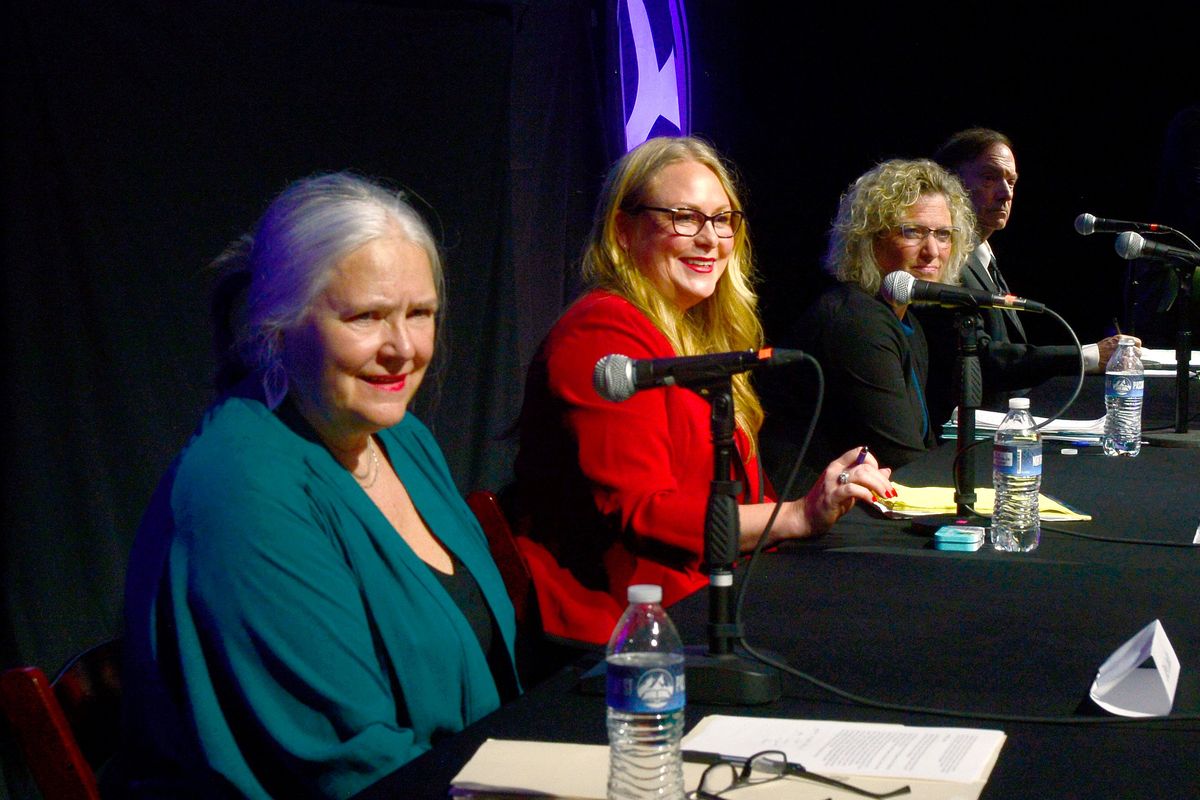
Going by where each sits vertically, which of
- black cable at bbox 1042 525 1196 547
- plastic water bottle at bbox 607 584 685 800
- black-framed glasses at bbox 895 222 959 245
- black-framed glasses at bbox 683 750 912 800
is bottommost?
black cable at bbox 1042 525 1196 547

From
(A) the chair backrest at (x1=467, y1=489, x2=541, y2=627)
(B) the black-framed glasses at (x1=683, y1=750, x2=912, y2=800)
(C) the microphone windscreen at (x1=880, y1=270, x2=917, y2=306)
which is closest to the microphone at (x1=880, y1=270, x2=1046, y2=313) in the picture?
(C) the microphone windscreen at (x1=880, y1=270, x2=917, y2=306)

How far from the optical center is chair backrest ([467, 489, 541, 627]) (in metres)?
2.05

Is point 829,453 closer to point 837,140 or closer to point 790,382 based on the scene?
point 790,382

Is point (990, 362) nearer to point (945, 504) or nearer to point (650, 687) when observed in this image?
point (945, 504)

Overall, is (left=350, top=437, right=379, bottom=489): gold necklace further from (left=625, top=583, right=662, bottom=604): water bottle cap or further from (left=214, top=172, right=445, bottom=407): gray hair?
(left=625, top=583, right=662, bottom=604): water bottle cap

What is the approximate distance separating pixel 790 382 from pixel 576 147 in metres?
1.55

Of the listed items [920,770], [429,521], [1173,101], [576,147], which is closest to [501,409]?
[576,147]

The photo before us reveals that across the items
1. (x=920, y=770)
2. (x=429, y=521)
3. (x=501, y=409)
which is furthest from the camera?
(x=501, y=409)

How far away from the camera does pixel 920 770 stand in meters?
1.10

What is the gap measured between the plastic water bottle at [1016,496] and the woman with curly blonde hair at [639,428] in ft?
1.05

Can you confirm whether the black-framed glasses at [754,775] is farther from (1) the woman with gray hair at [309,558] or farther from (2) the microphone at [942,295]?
(2) the microphone at [942,295]

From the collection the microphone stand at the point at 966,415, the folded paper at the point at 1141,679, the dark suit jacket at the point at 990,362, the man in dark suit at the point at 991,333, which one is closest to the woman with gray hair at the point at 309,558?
the folded paper at the point at 1141,679

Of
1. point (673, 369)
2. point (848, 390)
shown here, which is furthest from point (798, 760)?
point (848, 390)

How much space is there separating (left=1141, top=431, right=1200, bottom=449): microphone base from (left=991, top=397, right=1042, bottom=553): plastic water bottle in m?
1.26
